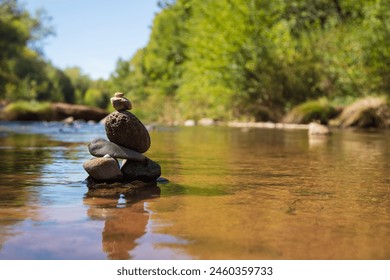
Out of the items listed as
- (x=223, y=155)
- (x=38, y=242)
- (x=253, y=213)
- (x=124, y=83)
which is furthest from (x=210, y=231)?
(x=124, y=83)

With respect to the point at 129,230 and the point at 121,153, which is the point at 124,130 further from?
the point at 129,230

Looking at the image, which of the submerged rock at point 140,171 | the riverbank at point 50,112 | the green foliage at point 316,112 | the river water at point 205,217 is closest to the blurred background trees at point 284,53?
the green foliage at point 316,112

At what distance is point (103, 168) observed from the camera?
21.8 feet

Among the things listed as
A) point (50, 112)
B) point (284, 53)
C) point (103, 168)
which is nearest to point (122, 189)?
point (103, 168)

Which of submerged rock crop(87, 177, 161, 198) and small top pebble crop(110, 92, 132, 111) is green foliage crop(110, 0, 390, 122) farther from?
submerged rock crop(87, 177, 161, 198)

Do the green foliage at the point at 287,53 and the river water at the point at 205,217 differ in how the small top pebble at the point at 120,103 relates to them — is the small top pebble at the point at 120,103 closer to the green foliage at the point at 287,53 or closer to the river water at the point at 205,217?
the river water at the point at 205,217

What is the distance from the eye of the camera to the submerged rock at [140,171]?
695 centimetres

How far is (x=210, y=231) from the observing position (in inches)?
167

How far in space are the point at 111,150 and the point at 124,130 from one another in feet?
1.23

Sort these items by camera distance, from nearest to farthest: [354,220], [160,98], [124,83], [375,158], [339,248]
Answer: [339,248] < [354,220] < [375,158] < [160,98] < [124,83]

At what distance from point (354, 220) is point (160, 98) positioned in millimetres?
58784

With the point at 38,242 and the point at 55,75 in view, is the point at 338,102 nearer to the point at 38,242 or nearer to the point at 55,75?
the point at 38,242

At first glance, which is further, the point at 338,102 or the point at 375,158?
the point at 338,102

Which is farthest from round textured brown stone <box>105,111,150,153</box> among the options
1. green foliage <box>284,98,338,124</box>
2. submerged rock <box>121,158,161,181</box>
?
green foliage <box>284,98,338,124</box>
